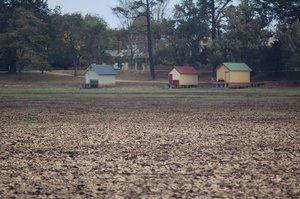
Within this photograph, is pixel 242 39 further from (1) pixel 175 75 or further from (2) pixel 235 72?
(1) pixel 175 75

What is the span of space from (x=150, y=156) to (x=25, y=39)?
61.7m

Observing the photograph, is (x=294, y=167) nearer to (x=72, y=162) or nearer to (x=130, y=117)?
(x=72, y=162)

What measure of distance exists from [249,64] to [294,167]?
55845 millimetres

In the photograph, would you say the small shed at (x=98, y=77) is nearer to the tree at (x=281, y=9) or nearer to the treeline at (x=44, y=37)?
the treeline at (x=44, y=37)

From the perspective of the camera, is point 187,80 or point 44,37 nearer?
point 187,80

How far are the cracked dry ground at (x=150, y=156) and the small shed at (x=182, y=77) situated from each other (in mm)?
37787

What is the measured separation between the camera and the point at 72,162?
1254 centimetres

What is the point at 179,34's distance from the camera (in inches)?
3000

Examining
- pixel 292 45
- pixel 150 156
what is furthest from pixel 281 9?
pixel 150 156

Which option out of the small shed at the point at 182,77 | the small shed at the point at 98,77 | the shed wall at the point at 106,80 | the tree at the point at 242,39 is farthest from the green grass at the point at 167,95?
the tree at the point at 242,39

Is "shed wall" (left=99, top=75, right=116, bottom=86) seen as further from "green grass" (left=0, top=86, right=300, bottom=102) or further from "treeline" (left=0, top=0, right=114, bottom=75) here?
"green grass" (left=0, top=86, right=300, bottom=102)

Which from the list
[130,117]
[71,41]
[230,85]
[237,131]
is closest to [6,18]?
[71,41]

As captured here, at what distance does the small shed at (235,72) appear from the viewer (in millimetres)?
58987

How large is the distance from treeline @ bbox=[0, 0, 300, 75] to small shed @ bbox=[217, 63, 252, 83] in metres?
5.06
